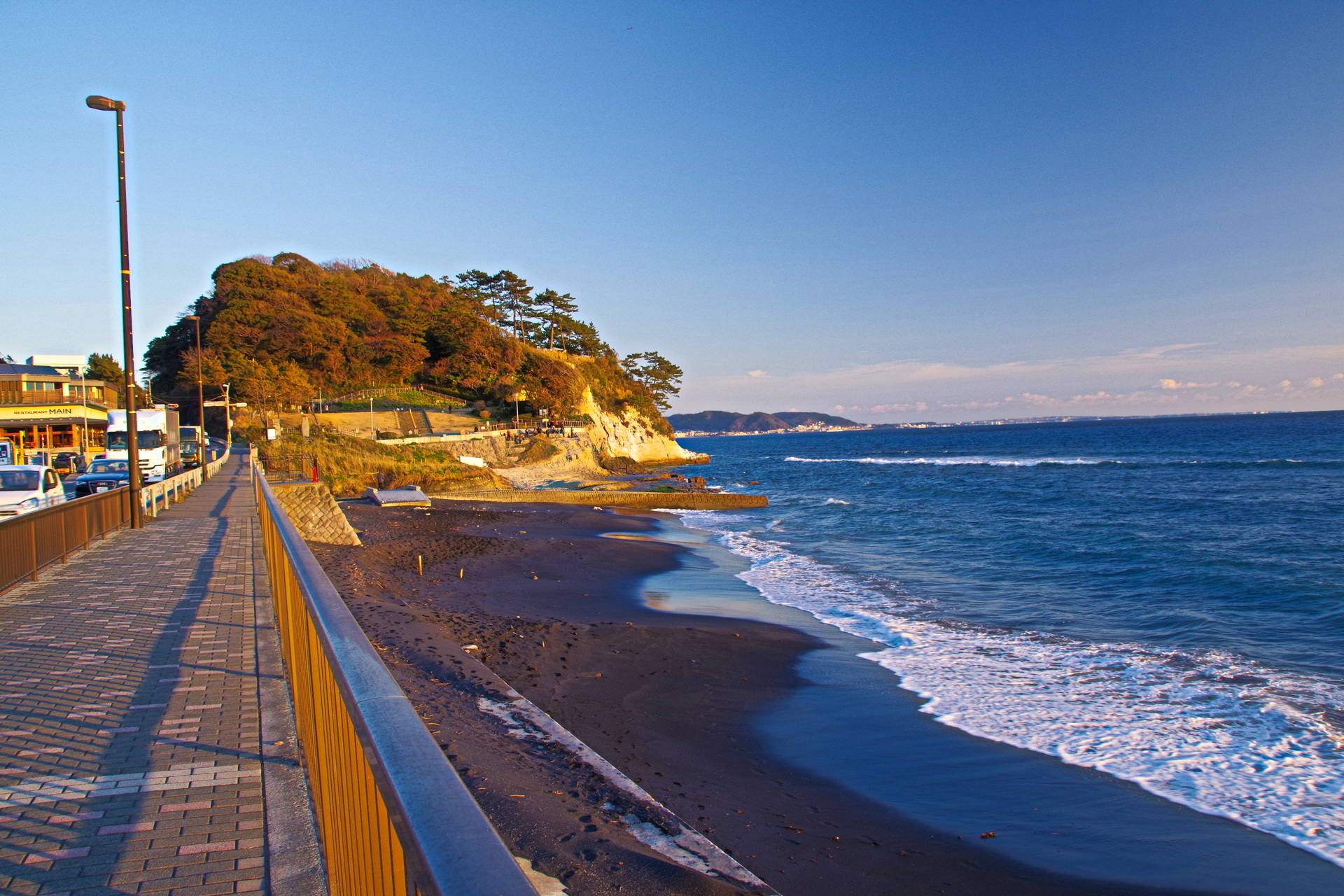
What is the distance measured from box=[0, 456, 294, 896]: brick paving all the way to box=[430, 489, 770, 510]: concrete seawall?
89.6 feet

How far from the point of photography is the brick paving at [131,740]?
3244 mm

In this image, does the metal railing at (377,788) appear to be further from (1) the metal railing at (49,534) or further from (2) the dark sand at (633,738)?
(1) the metal railing at (49,534)

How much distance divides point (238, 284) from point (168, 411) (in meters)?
54.0

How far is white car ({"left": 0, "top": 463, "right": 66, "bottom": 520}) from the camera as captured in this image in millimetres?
13945

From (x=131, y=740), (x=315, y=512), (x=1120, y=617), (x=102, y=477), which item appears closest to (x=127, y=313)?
(x=315, y=512)

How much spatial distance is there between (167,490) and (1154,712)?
20.5 metres

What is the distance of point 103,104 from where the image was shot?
45.0 feet

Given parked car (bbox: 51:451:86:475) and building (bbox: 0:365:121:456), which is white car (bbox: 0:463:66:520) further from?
building (bbox: 0:365:121:456)

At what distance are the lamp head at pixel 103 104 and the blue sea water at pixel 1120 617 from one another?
15568mm

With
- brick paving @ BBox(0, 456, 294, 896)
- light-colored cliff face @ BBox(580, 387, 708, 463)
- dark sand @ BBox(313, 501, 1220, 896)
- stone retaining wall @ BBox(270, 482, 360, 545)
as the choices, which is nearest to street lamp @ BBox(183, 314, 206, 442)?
stone retaining wall @ BBox(270, 482, 360, 545)

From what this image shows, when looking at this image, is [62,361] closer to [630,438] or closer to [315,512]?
[630,438]

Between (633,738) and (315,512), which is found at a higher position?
(315,512)

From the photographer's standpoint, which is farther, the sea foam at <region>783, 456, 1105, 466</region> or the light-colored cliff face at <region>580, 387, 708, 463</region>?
the light-colored cliff face at <region>580, 387, 708, 463</region>

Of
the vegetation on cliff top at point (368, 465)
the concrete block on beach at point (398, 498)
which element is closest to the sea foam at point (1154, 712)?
the concrete block on beach at point (398, 498)
